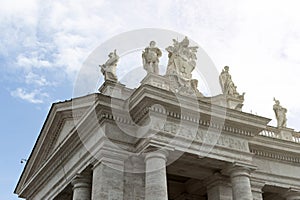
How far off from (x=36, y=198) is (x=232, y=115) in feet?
41.5

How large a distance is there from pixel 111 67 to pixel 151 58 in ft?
6.51

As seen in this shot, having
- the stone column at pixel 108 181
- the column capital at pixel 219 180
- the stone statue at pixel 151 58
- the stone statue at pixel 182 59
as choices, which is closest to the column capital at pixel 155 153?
the stone column at pixel 108 181

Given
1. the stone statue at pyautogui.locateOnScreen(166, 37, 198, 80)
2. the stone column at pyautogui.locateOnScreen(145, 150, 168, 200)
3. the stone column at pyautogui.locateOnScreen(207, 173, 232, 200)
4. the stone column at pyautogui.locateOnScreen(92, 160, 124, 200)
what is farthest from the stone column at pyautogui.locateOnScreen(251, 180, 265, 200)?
the stone column at pyautogui.locateOnScreen(92, 160, 124, 200)

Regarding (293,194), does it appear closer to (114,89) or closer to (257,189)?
(257,189)

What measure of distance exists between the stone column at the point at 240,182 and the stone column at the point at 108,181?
489cm

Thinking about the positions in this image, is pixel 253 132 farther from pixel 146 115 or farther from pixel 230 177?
pixel 146 115

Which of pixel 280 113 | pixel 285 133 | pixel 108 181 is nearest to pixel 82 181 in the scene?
pixel 108 181

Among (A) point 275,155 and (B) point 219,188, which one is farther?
(A) point 275,155

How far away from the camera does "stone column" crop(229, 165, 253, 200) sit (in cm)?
1933

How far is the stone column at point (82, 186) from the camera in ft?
67.7

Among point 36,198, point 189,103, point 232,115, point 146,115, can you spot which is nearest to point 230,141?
point 232,115

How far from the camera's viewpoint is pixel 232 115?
2053cm

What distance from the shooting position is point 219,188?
70.0 ft

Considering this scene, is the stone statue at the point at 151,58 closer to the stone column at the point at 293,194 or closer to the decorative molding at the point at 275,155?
the decorative molding at the point at 275,155
